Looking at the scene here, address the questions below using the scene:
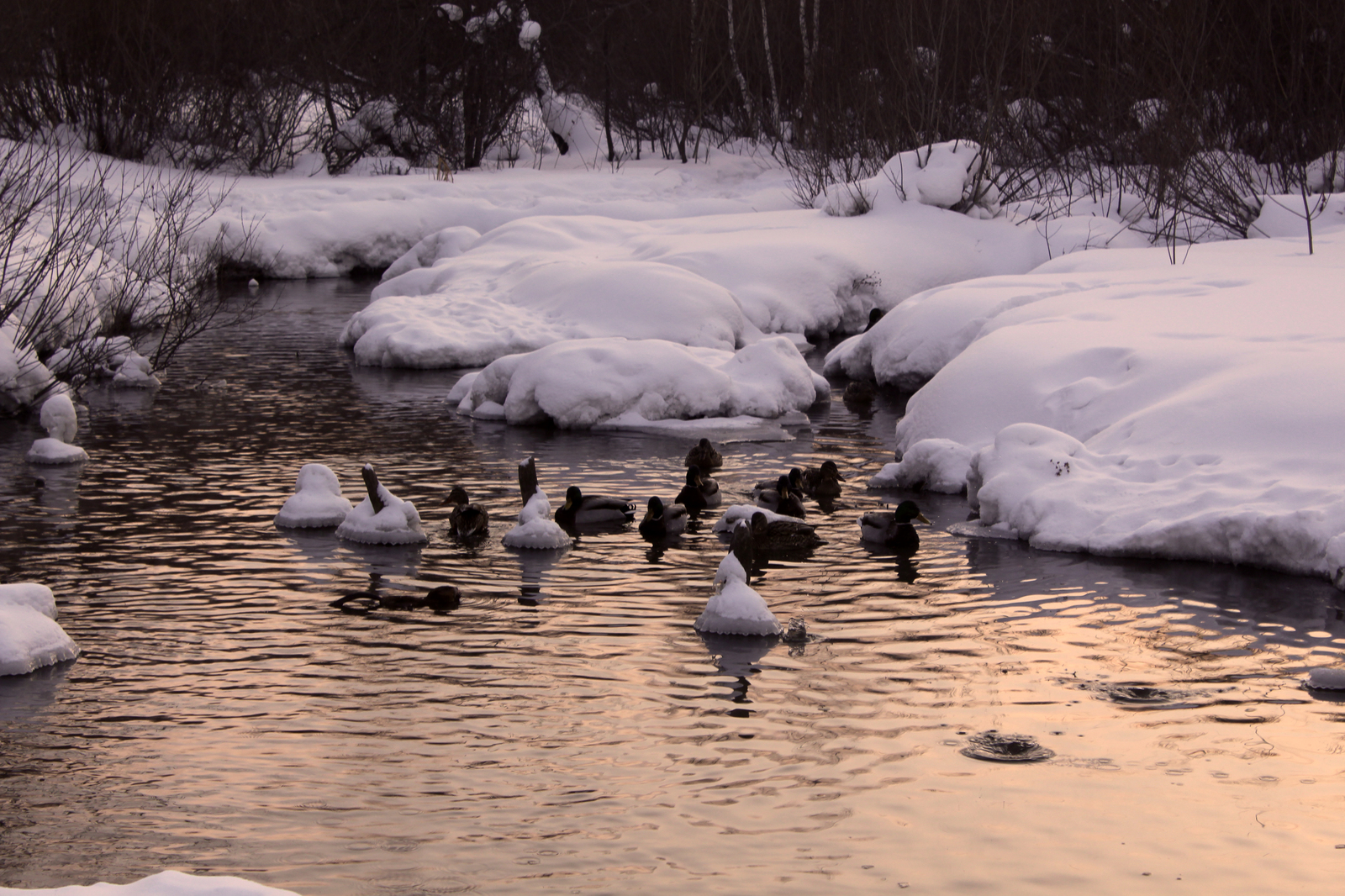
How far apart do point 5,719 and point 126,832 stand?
6.27 feet

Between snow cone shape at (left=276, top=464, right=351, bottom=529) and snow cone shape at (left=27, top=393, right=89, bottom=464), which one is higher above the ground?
snow cone shape at (left=27, top=393, right=89, bottom=464)

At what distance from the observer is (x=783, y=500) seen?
1255 centimetres

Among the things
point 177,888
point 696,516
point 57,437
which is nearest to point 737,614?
point 696,516

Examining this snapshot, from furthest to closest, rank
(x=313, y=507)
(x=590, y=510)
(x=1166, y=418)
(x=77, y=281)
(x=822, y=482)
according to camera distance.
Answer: (x=77, y=281)
(x=822, y=482)
(x=1166, y=418)
(x=590, y=510)
(x=313, y=507)

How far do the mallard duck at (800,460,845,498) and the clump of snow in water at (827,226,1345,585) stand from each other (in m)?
1.29

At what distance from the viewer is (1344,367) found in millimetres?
12539

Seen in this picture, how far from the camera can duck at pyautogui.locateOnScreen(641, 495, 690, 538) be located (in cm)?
1213

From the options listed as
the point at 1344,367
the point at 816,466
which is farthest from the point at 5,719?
the point at 1344,367

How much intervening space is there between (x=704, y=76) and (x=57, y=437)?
3056cm

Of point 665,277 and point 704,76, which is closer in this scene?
point 665,277

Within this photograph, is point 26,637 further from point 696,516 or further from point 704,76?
point 704,76

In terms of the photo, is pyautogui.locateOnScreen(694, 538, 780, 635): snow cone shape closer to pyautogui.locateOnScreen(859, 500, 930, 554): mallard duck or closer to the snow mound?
pyautogui.locateOnScreen(859, 500, 930, 554): mallard duck

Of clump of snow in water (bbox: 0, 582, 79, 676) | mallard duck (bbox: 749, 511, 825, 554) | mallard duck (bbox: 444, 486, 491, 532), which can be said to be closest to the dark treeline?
mallard duck (bbox: 749, 511, 825, 554)

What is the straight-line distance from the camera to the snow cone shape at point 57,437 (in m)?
15.1
